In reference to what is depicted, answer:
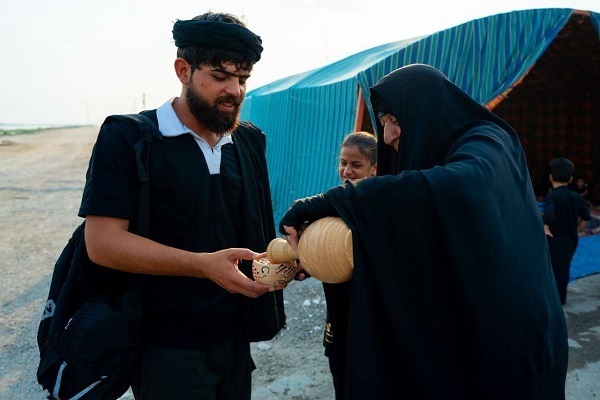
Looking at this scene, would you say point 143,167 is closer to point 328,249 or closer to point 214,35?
point 214,35

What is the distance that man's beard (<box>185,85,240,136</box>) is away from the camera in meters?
1.72

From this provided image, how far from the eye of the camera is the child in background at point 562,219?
4688mm

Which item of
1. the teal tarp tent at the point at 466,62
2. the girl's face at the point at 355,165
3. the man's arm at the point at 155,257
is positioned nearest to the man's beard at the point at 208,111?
the man's arm at the point at 155,257

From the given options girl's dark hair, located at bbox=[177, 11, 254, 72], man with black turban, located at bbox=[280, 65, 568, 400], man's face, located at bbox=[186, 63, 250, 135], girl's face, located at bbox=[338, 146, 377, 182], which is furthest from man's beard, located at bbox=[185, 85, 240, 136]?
girl's face, located at bbox=[338, 146, 377, 182]

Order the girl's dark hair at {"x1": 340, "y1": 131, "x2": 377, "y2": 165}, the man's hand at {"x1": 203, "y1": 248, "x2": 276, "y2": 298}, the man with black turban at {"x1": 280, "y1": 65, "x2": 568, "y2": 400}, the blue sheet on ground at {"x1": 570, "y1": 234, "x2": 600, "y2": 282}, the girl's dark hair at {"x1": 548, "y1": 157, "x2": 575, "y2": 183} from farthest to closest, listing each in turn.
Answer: the blue sheet on ground at {"x1": 570, "y1": 234, "x2": 600, "y2": 282} < the girl's dark hair at {"x1": 548, "y1": 157, "x2": 575, "y2": 183} < the girl's dark hair at {"x1": 340, "y1": 131, "x2": 377, "y2": 165} < the man's hand at {"x1": 203, "y1": 248, "x2": 276, "y2": 298} < the man with black turban at {"x1": 280, "y1": 65, "x2": 568, "y2": 400}

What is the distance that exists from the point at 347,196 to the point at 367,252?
0.51ft

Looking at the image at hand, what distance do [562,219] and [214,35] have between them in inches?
172

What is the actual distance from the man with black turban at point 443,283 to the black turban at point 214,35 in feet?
2.36


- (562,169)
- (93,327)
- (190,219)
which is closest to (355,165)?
(190,219)

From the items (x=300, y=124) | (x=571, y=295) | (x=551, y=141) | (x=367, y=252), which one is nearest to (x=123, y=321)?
(x=367, y=252)

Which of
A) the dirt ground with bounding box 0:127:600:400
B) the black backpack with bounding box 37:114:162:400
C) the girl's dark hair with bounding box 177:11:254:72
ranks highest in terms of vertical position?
the girl's dark hair with bounding box 177:11:254:72

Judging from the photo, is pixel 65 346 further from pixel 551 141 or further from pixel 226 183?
pixel 551 141

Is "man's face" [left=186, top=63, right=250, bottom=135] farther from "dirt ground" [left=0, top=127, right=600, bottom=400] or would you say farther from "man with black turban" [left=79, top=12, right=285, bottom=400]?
"dirt ground" [left=0, top=127, right=600, bottom=400]

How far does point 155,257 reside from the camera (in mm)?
1494
